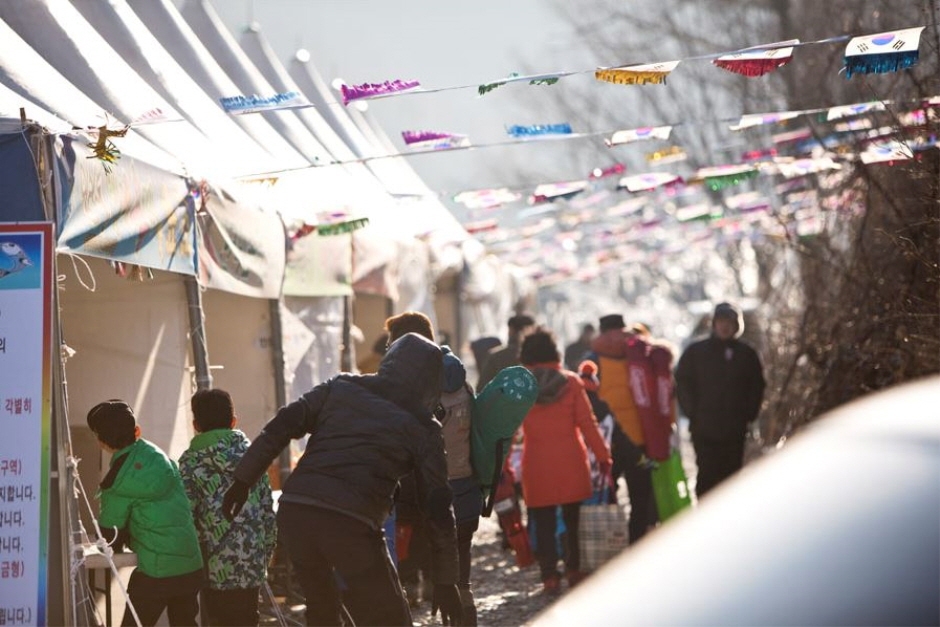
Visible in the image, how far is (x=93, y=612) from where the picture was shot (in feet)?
26.6

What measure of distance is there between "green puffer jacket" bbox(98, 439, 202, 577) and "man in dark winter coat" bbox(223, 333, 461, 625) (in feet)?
3.56

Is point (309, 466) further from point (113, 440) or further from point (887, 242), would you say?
point (887, 242)

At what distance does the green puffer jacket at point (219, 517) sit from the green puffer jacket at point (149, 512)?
0.72 ft

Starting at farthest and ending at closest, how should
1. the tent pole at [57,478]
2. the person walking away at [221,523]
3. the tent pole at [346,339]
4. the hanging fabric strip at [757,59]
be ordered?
the tent pole at [346,339] → the hanging fabric strip at [757,59] → the person walking away at [221,523] → the tent pole at [57,478]

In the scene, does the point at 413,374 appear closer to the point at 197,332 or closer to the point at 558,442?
the point at 197,332

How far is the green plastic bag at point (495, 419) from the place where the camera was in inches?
343

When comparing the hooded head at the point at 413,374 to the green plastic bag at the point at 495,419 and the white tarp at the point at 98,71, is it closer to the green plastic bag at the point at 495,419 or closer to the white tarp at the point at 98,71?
the green plastic bag at the point at 495,419

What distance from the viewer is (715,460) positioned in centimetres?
1210

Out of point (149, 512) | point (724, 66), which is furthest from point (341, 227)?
point (149, 512)

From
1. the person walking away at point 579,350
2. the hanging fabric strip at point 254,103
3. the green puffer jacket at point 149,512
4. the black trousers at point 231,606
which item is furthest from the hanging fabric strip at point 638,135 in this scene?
the person walking away at point 579,350

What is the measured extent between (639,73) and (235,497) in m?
4.04

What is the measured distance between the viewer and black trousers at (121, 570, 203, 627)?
25.5 ft

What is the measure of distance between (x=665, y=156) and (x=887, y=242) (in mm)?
2010

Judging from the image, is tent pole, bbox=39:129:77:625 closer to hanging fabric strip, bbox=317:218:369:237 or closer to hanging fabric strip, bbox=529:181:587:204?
hanging fabric strip, bbox=317:218:369:237
